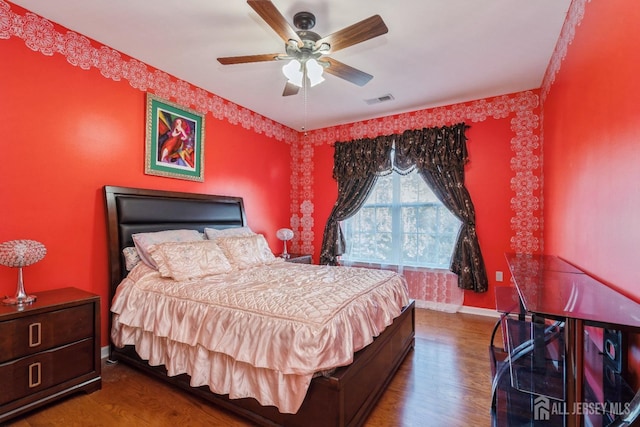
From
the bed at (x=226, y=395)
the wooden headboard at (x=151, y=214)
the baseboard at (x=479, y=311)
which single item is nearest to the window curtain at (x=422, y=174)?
the baseboard at (x=479, y=311)

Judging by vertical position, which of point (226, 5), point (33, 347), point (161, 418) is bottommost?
point (161, 418)

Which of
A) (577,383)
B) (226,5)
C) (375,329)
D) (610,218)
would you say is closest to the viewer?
(577,383)

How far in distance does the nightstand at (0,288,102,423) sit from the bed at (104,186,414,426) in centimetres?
35

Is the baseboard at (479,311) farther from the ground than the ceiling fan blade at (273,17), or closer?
closer

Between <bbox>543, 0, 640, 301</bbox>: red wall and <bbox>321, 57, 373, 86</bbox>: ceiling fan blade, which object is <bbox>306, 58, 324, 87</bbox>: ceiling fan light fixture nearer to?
<bbox>321, 57, 373, 86</bbox>: ceiling fan blade

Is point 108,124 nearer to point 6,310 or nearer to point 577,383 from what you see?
point 6,310

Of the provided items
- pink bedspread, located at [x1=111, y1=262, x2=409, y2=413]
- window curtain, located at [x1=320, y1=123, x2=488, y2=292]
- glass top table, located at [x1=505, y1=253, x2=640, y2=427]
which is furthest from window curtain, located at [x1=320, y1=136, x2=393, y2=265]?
glass top table, located at [x1=505, y1=253, x2=640, y2=427]

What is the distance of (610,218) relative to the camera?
148cm

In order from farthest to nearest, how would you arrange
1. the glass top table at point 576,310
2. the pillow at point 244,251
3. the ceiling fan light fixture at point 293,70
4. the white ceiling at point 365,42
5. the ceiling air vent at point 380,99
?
the ceiling air vent at point 380,99 < the pillow at point 244,251 < the ceiling fan light fixture at point 293,70 < the white ceiling at point 365,42 < the glass top table at point 576,310

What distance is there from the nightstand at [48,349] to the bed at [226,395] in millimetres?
354

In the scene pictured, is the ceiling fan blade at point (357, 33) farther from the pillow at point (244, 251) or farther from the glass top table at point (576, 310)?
the pillow at point (244, 251)

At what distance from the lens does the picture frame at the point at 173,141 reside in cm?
297

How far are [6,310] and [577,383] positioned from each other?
2893mm

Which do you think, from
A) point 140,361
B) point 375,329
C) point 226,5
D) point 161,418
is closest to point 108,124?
point 226,5
